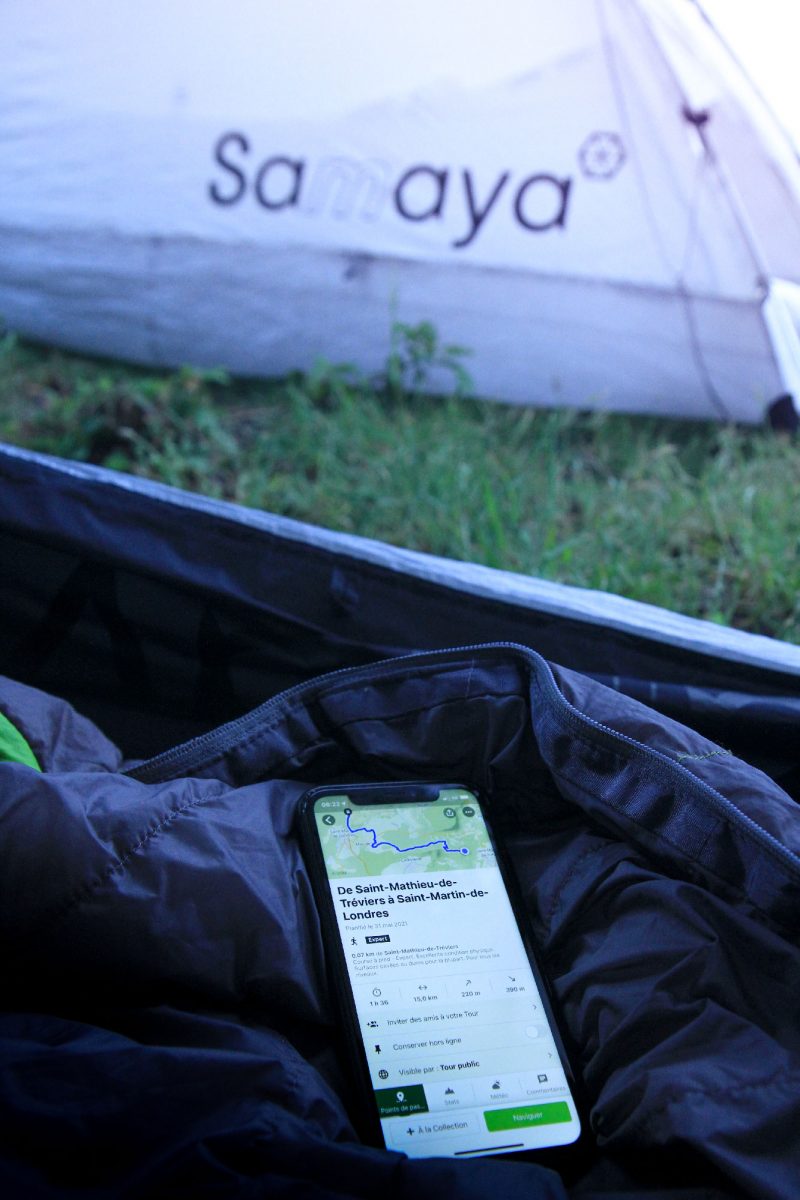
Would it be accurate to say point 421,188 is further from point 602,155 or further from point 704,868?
point 704,868

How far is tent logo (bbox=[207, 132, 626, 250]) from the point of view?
181cm

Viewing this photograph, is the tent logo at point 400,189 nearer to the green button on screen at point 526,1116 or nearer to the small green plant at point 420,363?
the small green plant at point 420,363

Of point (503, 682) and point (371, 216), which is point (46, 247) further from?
point (503, 682)

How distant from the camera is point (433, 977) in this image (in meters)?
0.80

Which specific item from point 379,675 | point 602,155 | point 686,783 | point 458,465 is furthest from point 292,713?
point 602,155

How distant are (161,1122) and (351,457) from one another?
3.95 feet

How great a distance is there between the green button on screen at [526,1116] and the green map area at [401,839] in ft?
0.57

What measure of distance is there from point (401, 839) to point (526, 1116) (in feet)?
0.70

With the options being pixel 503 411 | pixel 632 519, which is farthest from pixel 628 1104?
pixel 503 411

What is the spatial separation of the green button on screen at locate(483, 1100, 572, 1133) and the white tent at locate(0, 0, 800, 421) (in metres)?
1.32

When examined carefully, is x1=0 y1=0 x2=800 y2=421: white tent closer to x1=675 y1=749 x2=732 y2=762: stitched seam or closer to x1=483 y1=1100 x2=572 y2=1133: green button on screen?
x1=675 y1=749 x2=732 y2=762: stitched seam

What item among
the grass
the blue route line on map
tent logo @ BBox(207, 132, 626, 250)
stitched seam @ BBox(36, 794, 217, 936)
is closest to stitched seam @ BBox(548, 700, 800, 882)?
the blue route line on map

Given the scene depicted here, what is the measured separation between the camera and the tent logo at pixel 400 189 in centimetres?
181

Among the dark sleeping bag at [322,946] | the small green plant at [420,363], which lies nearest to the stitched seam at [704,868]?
the dark sleeping bag at [322,946]
